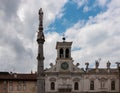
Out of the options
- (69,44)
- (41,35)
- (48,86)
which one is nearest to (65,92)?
(48,86)

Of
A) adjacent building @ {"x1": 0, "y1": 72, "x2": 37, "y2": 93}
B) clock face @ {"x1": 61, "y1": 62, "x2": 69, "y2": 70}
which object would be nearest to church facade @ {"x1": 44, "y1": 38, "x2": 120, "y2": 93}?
clock face @ {"x1": 61, "y1": 62, "x2": 69, "y2": 70}

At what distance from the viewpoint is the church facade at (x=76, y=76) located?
223 ft

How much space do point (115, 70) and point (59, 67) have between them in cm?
982

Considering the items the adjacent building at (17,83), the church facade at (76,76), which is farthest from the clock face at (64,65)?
the adjacent building at (17,83)

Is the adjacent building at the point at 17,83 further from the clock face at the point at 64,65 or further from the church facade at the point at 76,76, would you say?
the clock face at the point at 64,65

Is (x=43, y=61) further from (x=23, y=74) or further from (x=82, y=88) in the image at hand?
(x=23, y=74)

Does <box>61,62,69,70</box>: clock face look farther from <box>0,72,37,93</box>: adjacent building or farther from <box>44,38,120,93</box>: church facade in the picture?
<box>0,72,37,93</box>: adjacent building

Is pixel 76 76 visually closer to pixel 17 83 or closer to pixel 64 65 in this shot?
pixel 64 65

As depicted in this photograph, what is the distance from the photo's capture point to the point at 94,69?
6888cm

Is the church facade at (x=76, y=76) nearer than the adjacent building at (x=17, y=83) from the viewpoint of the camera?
Yes

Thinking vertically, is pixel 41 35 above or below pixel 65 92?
above

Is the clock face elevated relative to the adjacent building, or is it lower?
elevated

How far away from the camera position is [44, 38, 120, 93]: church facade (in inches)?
2672

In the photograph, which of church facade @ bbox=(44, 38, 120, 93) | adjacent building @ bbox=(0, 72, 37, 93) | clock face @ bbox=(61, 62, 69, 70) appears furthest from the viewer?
adjacent building @ bbox=(0, 72, 37, 93)
